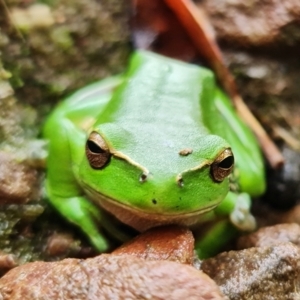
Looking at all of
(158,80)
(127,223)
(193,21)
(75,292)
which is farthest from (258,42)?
(75,292)

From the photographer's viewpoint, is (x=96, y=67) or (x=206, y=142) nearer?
(x=206, y=142)

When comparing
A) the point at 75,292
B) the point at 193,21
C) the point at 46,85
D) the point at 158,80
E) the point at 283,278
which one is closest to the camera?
the point at 75,292

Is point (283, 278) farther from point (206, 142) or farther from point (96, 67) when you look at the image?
point (96, 67)

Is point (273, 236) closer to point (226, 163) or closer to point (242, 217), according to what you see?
point (242, 217)

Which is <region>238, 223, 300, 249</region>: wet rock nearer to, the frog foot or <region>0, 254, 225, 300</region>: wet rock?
the frog foot

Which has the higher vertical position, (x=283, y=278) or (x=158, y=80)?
(x=158, y=80)

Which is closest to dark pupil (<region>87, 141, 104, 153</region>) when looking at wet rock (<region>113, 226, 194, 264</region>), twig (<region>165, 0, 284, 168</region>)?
wet rock (<region>113, 226, 194, 264</region>)

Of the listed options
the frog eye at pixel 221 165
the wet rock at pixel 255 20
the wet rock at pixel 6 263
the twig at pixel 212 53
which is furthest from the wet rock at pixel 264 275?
the wet rock at pixel 255 20

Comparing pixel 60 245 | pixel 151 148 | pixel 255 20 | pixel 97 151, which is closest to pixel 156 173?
pixel 151 148
